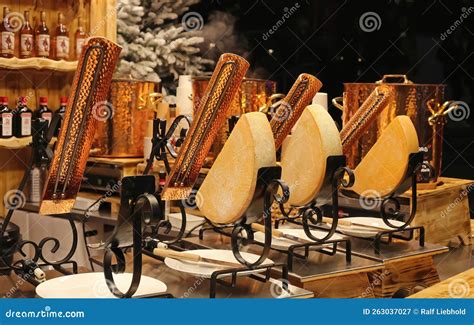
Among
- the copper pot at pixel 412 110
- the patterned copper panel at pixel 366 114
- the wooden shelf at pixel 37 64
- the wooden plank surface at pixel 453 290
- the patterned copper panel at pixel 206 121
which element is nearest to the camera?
the wooden plank surface at pixel 453 290

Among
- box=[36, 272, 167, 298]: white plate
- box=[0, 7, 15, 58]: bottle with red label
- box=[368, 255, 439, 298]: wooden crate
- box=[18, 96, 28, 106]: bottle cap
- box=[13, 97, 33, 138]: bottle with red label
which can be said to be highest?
box=[0, 7, 15, 58]: bottle with red label

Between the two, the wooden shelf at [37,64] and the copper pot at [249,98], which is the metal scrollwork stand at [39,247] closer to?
the copper pot at [249,98]

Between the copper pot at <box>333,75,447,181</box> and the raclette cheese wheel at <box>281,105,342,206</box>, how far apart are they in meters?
0.89

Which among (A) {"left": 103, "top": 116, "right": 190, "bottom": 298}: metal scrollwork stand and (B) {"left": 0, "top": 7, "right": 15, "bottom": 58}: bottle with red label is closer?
(A) {"left": 103, "top": 116, "right": 190, "bottom": 298}: metal scrollwork stand

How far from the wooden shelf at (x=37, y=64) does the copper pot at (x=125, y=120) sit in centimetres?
35

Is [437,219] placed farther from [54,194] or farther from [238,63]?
[54,194]

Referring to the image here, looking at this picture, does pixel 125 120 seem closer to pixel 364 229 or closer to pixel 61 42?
pixel 61 42

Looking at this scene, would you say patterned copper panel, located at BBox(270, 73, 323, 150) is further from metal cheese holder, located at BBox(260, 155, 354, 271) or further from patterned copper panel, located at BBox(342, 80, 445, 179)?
patterned copper panel, located at BBox(342, 80, 445, 179)

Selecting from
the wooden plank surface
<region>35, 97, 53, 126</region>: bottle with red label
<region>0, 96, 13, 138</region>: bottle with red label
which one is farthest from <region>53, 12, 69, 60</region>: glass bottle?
the wooden plank surface

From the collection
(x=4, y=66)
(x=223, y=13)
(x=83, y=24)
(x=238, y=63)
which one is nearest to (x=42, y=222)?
(x=4, y=66)

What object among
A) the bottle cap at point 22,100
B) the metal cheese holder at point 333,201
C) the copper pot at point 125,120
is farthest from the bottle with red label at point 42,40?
the metal cheese holder at point 333,201

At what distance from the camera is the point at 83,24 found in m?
3.94

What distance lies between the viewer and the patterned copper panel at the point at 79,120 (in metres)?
1.46

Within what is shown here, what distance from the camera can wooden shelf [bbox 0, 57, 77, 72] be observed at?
137 inches
